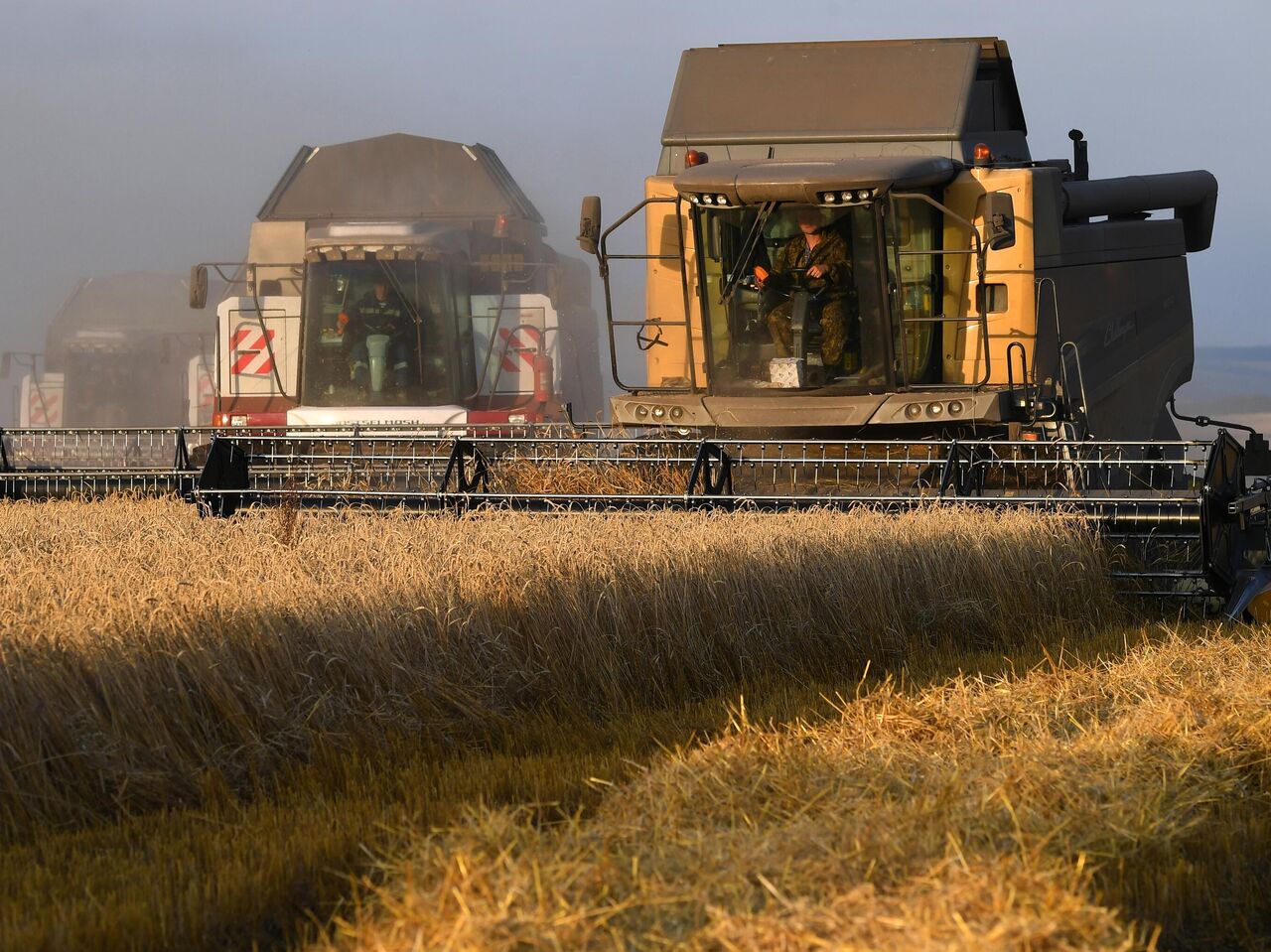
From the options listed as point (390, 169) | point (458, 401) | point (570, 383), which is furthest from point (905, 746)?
point (390, 169)

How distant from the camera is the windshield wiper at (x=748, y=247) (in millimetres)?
8727

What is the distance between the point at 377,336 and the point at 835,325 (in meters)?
5.02

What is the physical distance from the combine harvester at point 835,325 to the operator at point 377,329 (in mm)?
2849

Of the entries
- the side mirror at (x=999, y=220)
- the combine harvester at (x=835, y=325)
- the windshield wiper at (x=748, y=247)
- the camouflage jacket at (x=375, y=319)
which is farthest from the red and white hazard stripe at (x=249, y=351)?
→ the side mirror at (x=999, y=220)

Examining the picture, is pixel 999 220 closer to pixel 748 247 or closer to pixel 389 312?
pixel 748 247

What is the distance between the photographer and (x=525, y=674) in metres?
4.81

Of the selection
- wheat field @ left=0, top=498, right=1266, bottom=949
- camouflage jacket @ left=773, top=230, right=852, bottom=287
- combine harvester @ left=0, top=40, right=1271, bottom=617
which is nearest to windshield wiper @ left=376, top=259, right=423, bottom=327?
combine harvester @ left=0, top=40, right=1271, bottom=617

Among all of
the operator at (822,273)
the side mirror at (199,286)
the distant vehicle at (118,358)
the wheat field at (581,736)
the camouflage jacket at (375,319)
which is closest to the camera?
the wheat field at (581,736)

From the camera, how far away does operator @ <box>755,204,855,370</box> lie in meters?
8.80

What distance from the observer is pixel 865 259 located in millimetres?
8789

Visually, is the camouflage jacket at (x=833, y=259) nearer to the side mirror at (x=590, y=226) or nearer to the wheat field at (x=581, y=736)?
the side mirror at (x=590, y=226)

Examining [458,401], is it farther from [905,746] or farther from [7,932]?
[7,932]

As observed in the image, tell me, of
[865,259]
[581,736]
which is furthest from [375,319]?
[581,736]

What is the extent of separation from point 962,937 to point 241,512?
5781 millimetres
